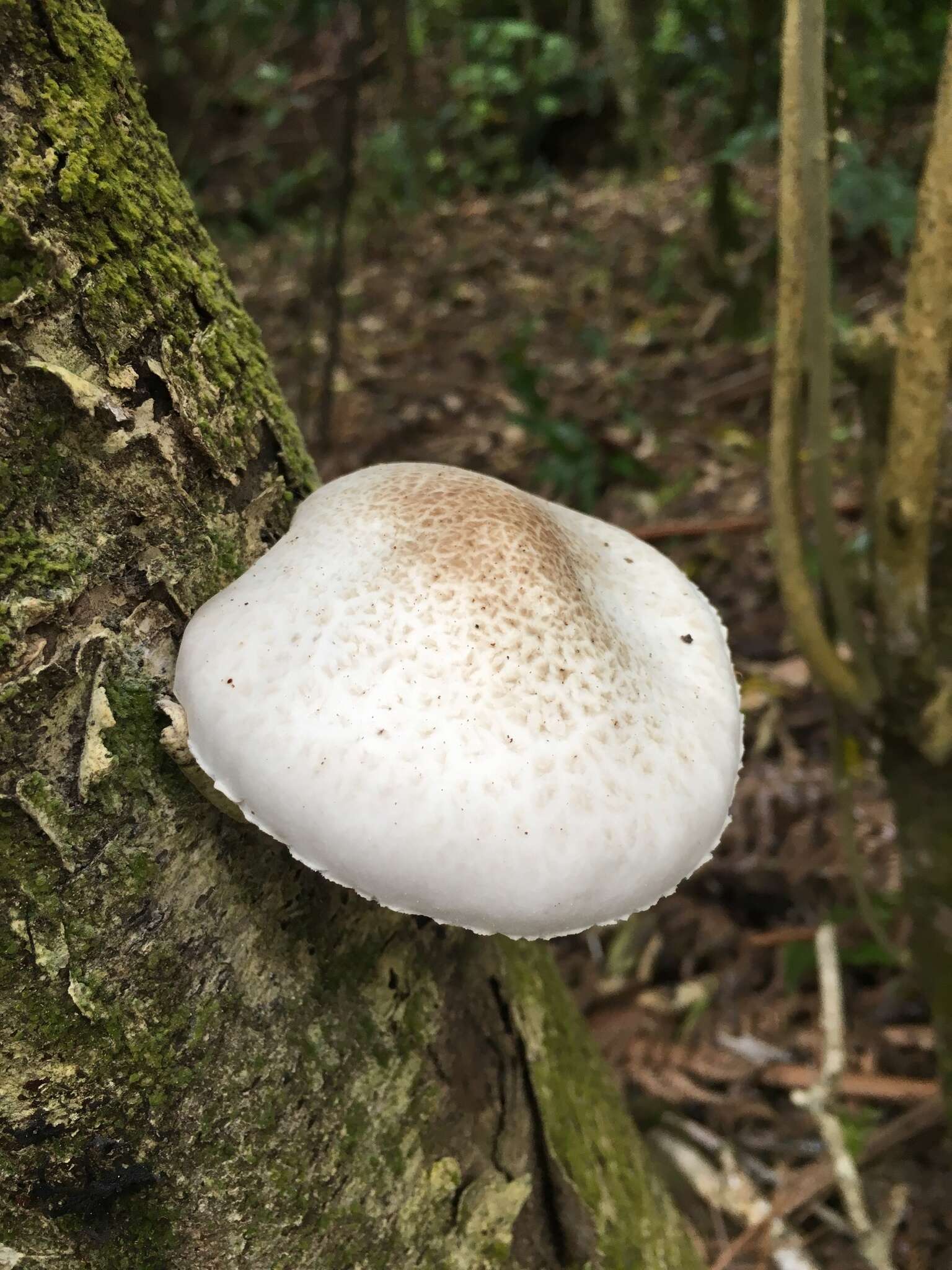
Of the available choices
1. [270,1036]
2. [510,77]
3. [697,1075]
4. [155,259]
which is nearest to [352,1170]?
[270,1036]

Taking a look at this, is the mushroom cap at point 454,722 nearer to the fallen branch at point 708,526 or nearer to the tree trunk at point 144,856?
the tree trunk at point 144,856

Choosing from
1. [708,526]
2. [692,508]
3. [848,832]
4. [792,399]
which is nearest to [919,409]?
[792,399]

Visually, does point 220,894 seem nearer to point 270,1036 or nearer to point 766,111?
point 270,1036

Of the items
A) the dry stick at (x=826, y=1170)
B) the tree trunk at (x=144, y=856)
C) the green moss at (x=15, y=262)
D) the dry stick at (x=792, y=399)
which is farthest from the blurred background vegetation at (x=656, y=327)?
the green moss at (x=15, y=262)

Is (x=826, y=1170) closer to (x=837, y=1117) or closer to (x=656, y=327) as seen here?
(x=837, y=1117)

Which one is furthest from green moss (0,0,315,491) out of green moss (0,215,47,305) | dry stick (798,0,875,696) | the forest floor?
the forest floor
